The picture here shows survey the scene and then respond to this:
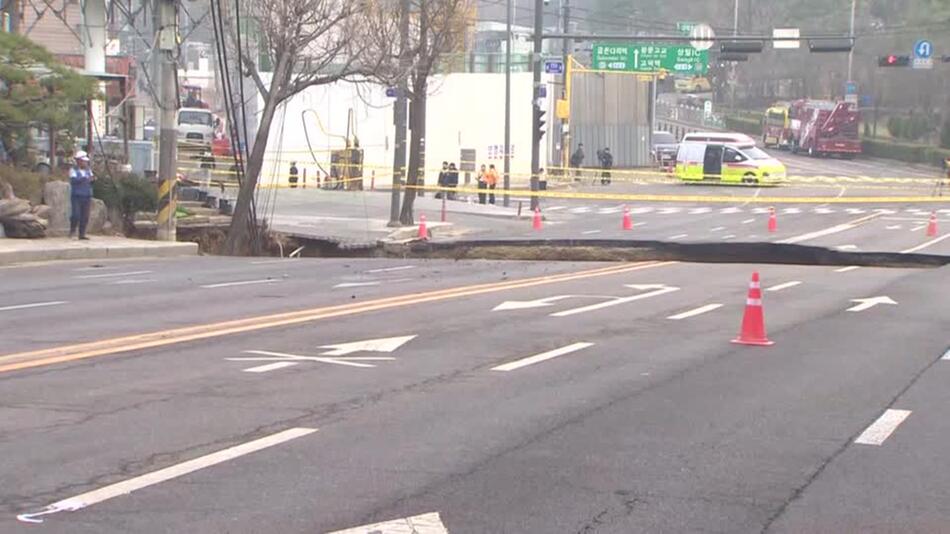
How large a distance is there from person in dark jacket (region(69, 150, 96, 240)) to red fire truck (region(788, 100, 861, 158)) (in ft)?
209

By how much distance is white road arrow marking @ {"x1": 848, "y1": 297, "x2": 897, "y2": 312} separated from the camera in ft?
54.3

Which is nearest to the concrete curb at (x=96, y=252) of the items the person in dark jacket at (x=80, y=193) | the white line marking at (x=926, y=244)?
the person in dark jacket at (x=80, y=193)

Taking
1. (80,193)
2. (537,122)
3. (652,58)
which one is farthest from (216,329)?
(652,58)

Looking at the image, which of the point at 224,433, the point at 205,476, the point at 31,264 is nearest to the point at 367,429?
the point at 224,433

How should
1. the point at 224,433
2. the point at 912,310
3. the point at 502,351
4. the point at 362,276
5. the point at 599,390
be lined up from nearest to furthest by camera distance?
the point at 224,433 → the point at 599,390 → the point at 502,351 → the point at 912,310 → the point at 362,276

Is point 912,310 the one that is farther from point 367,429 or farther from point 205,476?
point 205,476

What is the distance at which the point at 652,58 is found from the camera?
56.5m

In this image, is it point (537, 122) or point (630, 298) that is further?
point (537, 122)

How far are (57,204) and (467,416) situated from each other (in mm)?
19380

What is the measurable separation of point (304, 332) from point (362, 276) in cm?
812

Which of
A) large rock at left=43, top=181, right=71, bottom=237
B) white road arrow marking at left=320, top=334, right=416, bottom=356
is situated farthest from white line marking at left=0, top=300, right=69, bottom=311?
large rock at left=43, top=181, right=71, bottom=237

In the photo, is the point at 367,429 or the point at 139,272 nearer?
the point at 367,429

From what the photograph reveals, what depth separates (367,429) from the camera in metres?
8.35

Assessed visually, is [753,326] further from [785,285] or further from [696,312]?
[785,285]
